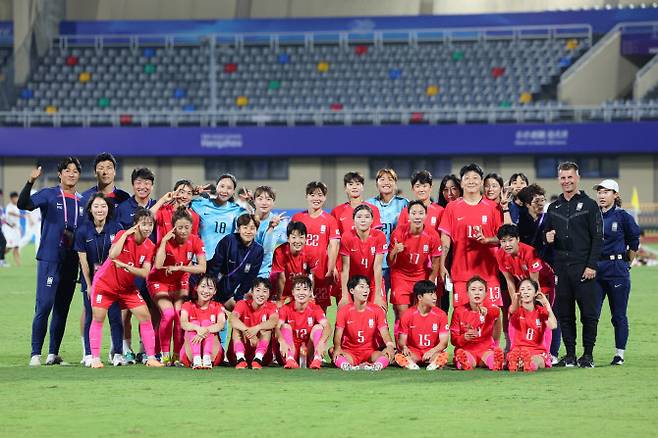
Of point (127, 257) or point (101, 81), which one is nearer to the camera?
point (127, 257)

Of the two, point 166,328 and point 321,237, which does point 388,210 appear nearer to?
point 321,237

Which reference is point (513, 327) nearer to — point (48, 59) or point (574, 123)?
point (574, 123)

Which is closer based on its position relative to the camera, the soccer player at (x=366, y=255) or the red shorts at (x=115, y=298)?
the red shorts at (x=115, y=298)

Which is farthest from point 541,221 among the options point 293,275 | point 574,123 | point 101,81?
point 101,81

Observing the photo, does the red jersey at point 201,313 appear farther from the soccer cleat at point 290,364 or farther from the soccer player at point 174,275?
the soccer cleat at point 290,364

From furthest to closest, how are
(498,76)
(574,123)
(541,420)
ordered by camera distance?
(498,76) < (574,123) < (541,420)

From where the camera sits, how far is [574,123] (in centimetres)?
4197

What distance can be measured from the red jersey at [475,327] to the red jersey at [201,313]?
2327mm

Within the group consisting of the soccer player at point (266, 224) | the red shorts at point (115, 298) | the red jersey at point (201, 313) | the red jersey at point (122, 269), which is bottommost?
the red jersey at point (201, 313)

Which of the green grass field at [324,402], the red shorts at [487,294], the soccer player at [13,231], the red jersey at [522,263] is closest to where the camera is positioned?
the green grass field at [324,402]

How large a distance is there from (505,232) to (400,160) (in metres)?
32.6

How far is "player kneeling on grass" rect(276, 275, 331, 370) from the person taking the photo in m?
11.5

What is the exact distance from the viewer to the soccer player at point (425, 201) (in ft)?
40.1

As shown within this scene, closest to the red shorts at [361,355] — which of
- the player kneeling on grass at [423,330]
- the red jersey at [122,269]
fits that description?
the player kneeling on grass at [423,330]
